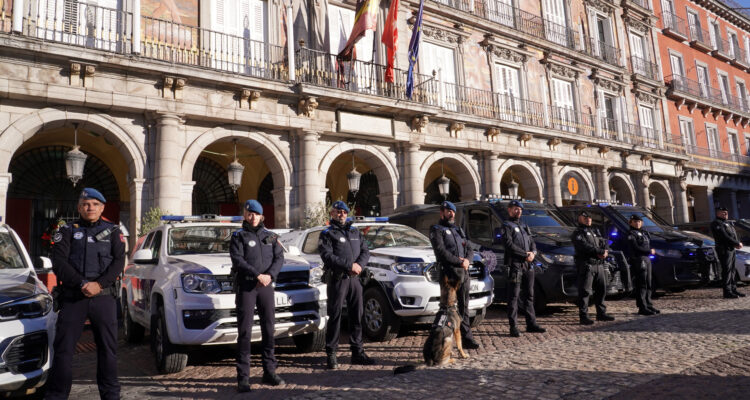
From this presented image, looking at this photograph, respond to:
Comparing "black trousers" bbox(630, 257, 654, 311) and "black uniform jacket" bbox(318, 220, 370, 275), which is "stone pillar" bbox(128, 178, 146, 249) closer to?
"black uniform jacket" bbox(318, 220, 370, 275)

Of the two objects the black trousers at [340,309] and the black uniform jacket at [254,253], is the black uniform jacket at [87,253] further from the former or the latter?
the black trousers at [340,309]

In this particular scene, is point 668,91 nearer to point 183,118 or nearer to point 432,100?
point 432,100

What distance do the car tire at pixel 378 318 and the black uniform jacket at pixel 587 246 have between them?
3.03 meters

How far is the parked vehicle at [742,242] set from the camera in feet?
35.8

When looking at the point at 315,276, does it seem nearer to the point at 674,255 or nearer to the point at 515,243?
the point at 515,243

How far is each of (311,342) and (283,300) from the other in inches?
43.0

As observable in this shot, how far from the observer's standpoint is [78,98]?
1006cm

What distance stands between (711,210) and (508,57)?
1730cm

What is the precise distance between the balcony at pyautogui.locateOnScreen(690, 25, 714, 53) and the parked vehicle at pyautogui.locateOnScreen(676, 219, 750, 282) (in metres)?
20.1

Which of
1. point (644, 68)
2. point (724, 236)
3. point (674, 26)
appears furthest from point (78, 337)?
point (674, 26)

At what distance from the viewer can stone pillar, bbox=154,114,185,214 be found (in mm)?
10906

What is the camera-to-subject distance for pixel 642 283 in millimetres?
7867

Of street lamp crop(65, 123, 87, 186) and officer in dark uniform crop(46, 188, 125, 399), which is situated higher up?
street lamp crop(65, 123, 87, 186)

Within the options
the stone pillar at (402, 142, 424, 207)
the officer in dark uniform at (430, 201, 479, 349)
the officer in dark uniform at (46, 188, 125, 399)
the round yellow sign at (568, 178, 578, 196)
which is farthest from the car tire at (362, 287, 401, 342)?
the round yellow sign at (568, 178, 578, 196)
